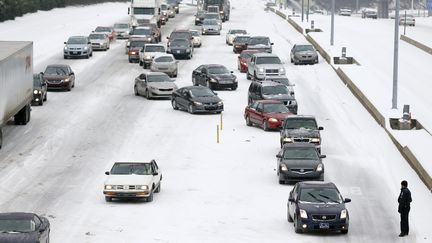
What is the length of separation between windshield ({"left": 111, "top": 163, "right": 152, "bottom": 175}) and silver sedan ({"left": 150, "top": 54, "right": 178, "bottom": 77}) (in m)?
32.4

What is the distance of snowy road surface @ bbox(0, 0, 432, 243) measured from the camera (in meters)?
31.1

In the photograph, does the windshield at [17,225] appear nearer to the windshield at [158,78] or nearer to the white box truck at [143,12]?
the windshield at [158,78]

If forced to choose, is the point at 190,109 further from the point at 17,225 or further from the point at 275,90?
the point at 17,225

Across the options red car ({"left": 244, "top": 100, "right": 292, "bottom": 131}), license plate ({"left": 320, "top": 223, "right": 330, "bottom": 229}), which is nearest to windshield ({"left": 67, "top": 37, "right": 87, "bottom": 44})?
red car ({"left": 244, "top": 100, "right": 292, "bottom": 131})

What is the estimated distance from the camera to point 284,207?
33.9 meters

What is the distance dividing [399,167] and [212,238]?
1330cm

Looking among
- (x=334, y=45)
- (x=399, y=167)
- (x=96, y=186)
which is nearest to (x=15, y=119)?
(x=96, y=186)

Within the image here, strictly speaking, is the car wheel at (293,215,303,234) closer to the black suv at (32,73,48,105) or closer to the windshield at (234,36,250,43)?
the black suv at (32,73,48,105)

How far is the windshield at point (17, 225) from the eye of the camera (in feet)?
85.0

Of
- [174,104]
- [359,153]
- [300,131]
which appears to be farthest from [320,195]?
[174,104]

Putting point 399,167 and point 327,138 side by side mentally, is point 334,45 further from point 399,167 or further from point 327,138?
point 399,167

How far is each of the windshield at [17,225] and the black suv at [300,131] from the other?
691 inches

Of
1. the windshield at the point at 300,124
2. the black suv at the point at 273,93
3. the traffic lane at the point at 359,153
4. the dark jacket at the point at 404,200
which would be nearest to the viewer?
the dark jacket at the point at 404,200

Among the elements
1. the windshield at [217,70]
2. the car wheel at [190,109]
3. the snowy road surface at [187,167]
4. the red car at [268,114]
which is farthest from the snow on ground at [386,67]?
the car wheel at [190,109]
